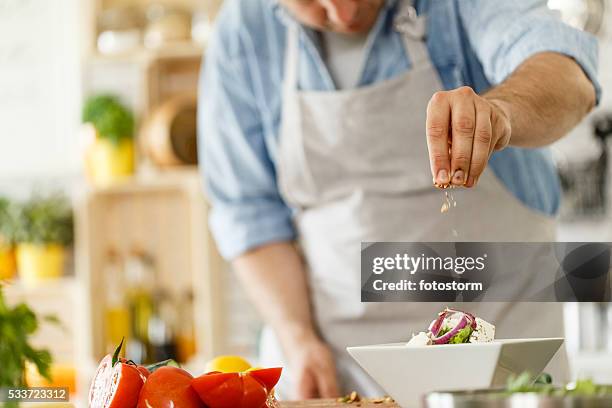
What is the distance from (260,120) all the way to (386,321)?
587mm

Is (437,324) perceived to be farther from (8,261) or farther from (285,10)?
(8,261)

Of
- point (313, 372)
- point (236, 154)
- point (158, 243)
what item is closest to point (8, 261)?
point (158, 243)

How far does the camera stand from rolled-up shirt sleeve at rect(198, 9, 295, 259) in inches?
71.1

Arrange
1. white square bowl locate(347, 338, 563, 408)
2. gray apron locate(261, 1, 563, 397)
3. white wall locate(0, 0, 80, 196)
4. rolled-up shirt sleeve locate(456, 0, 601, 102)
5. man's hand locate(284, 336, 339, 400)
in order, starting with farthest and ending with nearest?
1. white wall locate(0, 0, 80, 196)
2. man's hand locate(284, 336, 339, 400)
3. gray apron locate(261, 1, 563, 397)
4. rolled-up shirt sleeve locate(456, 0, 601, 102)
5. white square bowl locate(347, 338, 563, 408)

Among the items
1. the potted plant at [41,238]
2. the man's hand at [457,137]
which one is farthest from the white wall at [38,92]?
the man's hand at [457,137]

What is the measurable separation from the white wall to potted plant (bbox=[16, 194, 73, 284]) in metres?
0.25

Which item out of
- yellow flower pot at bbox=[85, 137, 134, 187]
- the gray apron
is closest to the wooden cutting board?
the gray apron

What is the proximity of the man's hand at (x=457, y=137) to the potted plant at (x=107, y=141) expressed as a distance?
245cm

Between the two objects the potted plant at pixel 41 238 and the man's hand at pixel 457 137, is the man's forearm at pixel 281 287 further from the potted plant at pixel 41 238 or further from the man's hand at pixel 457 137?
the potted plant at pixel 41 238

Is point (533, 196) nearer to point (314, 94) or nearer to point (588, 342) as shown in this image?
point (314, 94)

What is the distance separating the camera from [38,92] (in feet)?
12.1

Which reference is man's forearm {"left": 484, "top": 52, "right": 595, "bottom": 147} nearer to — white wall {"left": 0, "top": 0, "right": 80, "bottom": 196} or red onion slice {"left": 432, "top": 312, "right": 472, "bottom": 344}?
red onion slice {"left": 432, "top": 312, "right": 472, "bottom": 344}

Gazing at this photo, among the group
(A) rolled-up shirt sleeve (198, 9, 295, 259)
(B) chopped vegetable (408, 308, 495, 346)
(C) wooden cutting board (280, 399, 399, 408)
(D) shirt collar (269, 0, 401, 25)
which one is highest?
(D) shirt collar (269, 0, 401, 25)

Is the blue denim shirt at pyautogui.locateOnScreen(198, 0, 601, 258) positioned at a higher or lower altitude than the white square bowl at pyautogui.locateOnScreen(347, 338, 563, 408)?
higher
